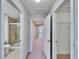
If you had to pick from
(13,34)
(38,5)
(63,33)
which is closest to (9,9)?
(38,5)

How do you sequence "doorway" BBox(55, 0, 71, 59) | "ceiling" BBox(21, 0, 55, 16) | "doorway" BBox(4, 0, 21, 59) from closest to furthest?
"ceiling" BBox(21, 0, 55, 16) < "doorway" BBox(4, 0, 21, 59) < "doorway" BBox(55, 0, 71, 59)

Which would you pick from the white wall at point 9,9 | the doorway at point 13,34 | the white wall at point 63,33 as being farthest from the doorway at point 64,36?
the white wall at point 9,9

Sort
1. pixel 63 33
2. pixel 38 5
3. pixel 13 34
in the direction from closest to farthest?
1. pixel 38 5
2. pixel 13 34
3. pixel 63 33

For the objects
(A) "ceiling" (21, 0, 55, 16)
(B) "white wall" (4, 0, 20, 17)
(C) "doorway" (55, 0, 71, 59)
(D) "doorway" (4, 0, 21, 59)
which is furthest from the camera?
(C) "doorway" (55, 0, 71, 59)

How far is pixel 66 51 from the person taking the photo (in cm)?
631

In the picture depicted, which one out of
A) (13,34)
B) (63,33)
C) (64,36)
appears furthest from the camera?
(64,36)

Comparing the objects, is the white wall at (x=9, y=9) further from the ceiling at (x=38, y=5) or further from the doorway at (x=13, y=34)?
the ceiling at (x=38, y=5)

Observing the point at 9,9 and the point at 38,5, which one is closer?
the point at 9,9

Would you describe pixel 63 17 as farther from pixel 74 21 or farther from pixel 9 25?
pixel 74 21

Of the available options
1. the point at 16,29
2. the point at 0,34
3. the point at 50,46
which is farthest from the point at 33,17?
the point at 0,34

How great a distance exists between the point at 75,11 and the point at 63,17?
166 inches

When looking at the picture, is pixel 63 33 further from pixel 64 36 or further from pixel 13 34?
pixel 13 34

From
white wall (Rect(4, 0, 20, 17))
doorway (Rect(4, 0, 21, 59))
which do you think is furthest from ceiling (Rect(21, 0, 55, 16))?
doorway (Rect(4, 0, 21, 59))

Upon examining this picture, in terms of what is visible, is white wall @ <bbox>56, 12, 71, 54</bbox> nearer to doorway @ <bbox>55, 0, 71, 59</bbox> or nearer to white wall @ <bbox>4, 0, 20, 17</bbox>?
doorway @ <bbox>55, 0, 71, 59</bbox>
